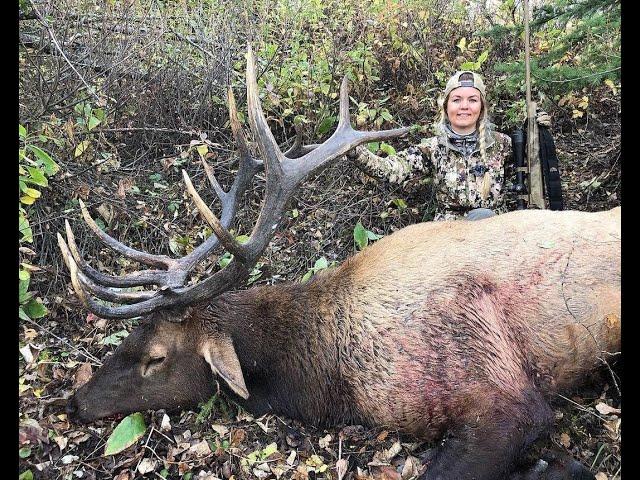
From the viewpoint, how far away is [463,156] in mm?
5422

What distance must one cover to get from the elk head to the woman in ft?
5.55

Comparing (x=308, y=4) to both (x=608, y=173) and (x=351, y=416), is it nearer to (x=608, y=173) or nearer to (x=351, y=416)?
(x=608, y=173)

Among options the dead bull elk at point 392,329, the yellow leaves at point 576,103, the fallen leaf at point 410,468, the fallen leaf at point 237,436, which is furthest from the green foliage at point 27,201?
the yellow leaves at point 576,103

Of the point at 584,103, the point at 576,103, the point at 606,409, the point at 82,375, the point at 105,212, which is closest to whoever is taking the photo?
the point at 606,409

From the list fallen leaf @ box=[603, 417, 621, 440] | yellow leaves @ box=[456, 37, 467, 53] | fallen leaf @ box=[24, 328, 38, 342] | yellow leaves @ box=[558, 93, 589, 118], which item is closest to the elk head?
fallen leaf @ box=[24, 328, 38, 342]

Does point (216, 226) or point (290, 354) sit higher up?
point (216, 226)

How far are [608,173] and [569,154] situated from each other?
80cm

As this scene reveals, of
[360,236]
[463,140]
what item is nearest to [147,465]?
[360,236]

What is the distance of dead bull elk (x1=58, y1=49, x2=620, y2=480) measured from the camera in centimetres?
335

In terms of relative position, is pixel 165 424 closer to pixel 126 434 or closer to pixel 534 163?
pixel 126 434

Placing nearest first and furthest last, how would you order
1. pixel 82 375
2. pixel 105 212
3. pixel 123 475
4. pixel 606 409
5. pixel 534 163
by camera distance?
pixel 123 475, pixel 606 409, pixel 82 375, pixel 105 212, pixel 534 163

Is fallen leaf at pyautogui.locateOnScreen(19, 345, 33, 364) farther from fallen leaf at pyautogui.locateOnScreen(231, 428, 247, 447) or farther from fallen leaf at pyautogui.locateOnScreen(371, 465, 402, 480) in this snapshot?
fallen leaf at pyautogui.locateOnScreen(371, 465, 402, 480)

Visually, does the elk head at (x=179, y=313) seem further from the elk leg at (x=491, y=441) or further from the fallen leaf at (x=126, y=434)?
the elk leg at (x=491, y=441)

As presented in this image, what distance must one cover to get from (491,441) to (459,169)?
293 centimetres
